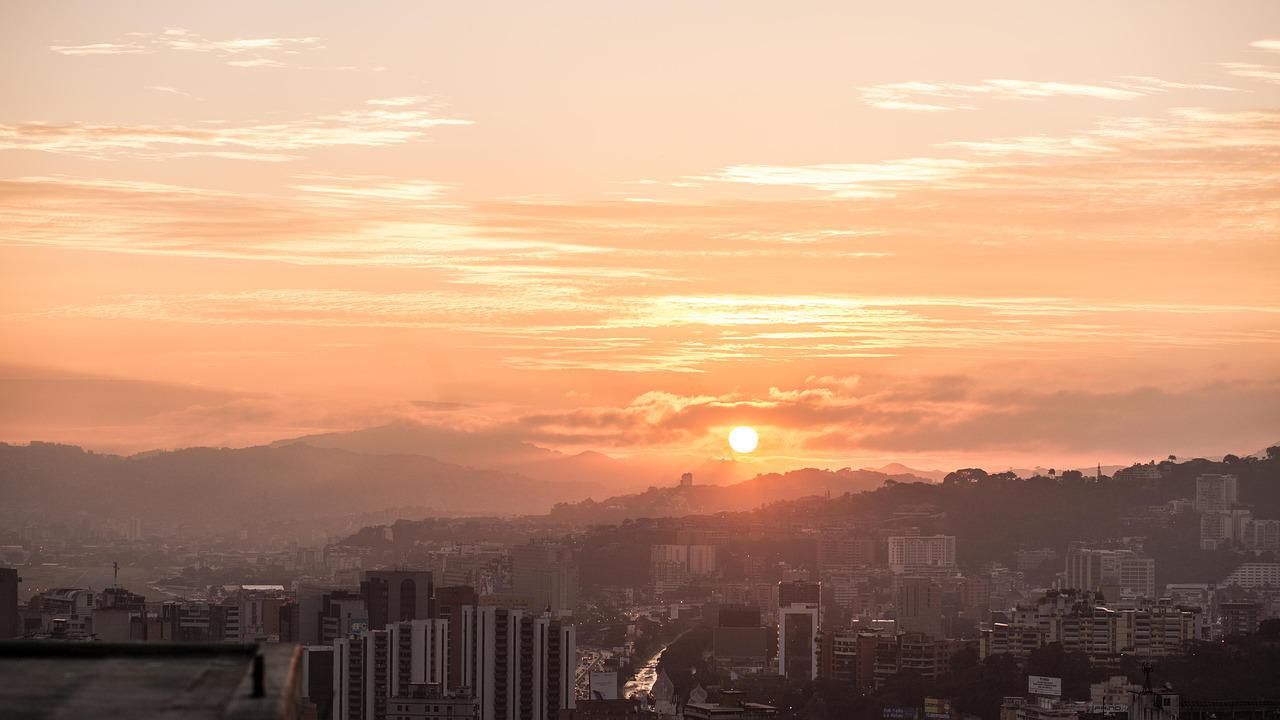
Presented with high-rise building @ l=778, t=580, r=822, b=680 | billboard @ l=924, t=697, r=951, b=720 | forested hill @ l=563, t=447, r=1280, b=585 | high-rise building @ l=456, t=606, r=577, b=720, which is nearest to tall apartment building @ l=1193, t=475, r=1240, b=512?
forested hill @ l=563, t=447, r=1280, b=585

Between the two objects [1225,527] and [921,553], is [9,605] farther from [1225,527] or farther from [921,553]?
[1225,527]

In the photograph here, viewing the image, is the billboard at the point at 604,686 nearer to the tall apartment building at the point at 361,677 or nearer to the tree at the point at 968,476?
the tall apartment building at the point at 361,677

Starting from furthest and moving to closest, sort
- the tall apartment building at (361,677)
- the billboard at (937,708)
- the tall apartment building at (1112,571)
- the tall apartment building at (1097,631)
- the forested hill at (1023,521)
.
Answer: the forested hill at (1023,521)
the tall apartment building at (1112,571)
the tall apartment building at (1097,631)
the billboard at (937,708)
the tall apartment building at (361,677)

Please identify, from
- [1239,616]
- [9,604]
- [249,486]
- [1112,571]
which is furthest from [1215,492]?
[9,604]

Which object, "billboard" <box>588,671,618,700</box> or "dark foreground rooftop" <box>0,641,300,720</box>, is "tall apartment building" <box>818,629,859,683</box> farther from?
"dark foreground rooftop" <box>0,641,300,720</box>

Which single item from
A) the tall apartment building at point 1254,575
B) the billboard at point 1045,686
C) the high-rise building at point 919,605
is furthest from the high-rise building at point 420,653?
the tall apartment building at point 1254,575

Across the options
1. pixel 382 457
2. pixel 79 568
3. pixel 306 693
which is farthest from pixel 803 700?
pixel 382 457
